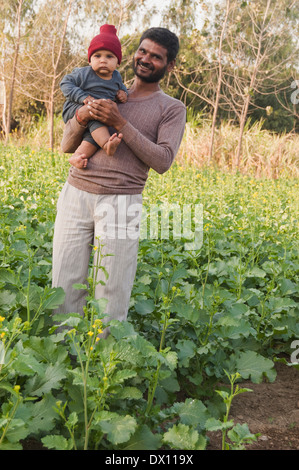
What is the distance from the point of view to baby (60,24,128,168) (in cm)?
243

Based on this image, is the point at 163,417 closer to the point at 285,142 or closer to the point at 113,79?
the point at 113,79

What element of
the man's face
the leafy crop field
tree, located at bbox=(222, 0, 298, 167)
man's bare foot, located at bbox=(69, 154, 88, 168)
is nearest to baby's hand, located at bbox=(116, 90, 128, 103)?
the man's face

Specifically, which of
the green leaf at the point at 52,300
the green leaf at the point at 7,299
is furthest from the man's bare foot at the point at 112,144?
the green leaf at the point at 7,299

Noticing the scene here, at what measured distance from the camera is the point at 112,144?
2320 millimetres

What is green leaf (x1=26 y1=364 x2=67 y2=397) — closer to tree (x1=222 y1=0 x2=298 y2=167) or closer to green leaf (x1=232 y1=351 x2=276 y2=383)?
green leaf (x1=232 y1=351 x2=276 y2=383)

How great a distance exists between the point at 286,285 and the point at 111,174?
156 cm

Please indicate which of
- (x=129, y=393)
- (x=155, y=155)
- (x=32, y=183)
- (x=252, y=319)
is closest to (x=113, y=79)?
(x=155, y=155)

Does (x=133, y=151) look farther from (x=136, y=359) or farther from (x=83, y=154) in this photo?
(x=136, y=359)

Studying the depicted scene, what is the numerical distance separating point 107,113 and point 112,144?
0.45 feet

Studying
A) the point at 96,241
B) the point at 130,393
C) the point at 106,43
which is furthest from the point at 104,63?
the point at 130,393

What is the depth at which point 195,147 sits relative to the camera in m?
13.1

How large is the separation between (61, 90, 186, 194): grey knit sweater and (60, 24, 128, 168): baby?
0.18ft

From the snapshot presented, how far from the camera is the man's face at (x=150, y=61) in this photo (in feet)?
8.18

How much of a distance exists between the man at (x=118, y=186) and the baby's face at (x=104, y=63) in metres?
0.12
